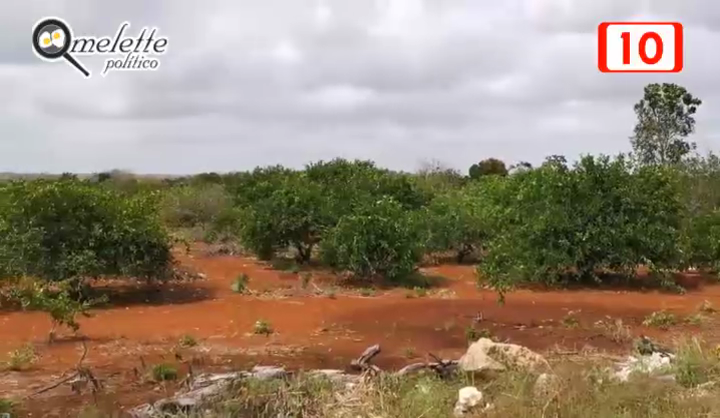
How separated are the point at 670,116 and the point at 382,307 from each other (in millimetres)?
21639

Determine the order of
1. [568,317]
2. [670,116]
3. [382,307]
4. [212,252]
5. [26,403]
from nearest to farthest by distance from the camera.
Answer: [26,403]
[568,317]
[382,307]
[212,252]
[670,116]

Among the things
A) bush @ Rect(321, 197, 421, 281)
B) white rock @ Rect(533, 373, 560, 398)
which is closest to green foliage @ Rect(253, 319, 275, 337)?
bush @ Rect(321, 197, 421, 281)

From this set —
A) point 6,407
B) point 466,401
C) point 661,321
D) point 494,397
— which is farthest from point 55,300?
point 661,321

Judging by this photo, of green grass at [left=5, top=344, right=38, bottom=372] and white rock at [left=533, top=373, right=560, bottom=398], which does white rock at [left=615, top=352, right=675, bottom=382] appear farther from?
green grass at [left=5, top=344, right=38, bottom=372]

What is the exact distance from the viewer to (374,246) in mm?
16688

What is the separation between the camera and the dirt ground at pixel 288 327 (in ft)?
29.5

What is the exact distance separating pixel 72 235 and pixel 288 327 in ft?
14.5

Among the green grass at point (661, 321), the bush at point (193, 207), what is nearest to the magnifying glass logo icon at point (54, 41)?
the green grass at point (661, 321)

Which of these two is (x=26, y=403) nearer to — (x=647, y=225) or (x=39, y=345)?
(x=39, y=345)

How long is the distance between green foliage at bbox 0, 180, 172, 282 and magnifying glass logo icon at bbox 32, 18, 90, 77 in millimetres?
2083

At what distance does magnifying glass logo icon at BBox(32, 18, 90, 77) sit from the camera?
14.0 meters

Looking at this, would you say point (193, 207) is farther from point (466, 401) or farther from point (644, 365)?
point (466, 401)

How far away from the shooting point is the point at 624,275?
17156mm

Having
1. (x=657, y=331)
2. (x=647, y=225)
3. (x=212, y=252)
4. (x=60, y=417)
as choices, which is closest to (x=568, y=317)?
(x=657, y=331)
